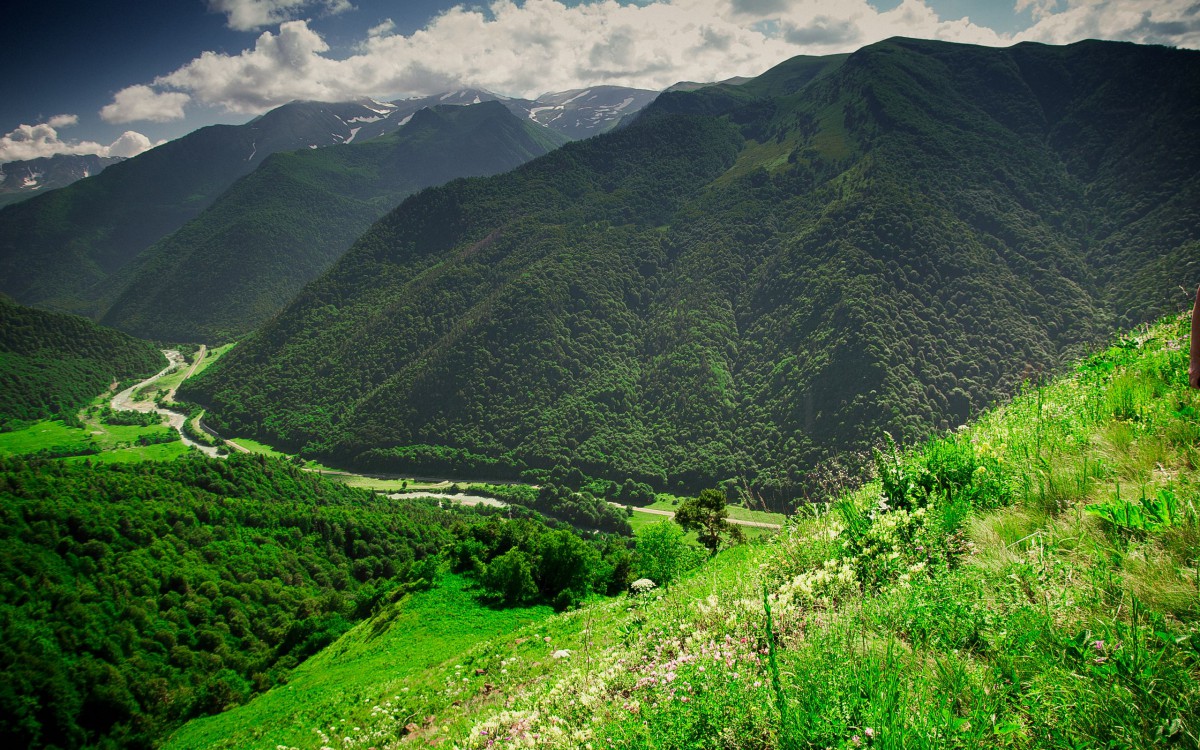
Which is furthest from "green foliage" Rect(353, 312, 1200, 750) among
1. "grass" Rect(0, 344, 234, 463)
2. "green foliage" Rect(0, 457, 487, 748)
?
"grass" Rect(0, 344, 234, 463)

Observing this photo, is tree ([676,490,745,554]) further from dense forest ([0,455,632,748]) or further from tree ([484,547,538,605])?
tree ([484,547,538,605])

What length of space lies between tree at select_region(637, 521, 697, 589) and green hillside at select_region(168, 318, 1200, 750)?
22.6 m

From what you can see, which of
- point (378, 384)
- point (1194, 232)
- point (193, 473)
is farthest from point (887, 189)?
point (193, 473)

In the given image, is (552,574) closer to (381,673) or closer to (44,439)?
(381,673)

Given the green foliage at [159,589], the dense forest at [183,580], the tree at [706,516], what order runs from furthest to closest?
the green foliage at [159,589]
the dense forest at [183,580]
the tree at [706,516]

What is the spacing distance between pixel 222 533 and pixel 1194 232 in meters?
256

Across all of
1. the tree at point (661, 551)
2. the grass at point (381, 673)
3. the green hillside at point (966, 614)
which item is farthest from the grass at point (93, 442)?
the green hillside at point (966, 614)

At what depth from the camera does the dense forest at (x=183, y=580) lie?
40.9m

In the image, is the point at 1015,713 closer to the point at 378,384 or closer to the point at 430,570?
the point at 430,570

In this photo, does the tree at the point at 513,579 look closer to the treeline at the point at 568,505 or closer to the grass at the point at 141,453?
the treeline at the point at 568,505

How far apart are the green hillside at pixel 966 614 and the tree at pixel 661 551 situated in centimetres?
2261

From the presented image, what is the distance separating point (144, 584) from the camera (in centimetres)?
6231

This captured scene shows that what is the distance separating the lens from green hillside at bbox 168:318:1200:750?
8.34ft

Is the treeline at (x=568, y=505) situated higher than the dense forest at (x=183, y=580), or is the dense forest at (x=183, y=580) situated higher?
the dense forest at (x=183, y=580)
